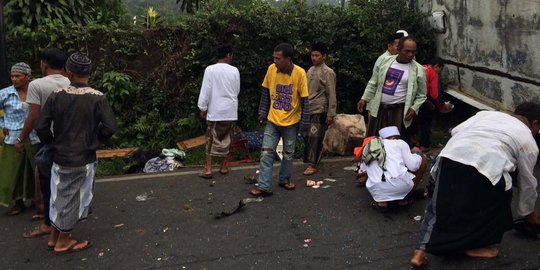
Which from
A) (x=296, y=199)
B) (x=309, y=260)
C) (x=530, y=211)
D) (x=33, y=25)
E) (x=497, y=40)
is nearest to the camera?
(x=530, y=211)

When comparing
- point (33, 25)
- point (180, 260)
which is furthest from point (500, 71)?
point (33, 25)

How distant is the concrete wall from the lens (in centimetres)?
602

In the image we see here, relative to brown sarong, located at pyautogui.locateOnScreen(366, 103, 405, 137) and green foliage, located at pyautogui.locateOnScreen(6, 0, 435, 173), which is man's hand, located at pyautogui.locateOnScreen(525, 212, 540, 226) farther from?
green foliage, located at pyautogui.locateOnScreen(6, 0, 435, 173)

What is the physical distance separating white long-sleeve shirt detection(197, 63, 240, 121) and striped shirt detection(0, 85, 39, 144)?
6.71 feet

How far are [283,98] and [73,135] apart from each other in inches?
92.4

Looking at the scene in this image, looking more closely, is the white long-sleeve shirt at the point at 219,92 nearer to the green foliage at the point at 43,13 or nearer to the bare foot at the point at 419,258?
the bare foot at the point at 419,258

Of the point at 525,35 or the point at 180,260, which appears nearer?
the point at 180,260

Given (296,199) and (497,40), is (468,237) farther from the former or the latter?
(497,40)

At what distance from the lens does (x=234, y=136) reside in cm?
726

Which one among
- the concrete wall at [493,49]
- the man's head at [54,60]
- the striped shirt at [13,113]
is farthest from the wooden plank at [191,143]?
the concrete wall at [493,49]

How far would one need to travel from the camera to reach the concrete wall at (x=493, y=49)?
602 centimetres

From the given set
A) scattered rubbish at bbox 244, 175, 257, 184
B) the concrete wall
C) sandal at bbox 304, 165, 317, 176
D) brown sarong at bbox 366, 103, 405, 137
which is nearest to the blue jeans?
scattered rubbish at bbox 244, 175, 257, 184

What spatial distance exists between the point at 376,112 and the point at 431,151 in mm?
2042

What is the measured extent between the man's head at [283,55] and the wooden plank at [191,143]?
9.27 feet
